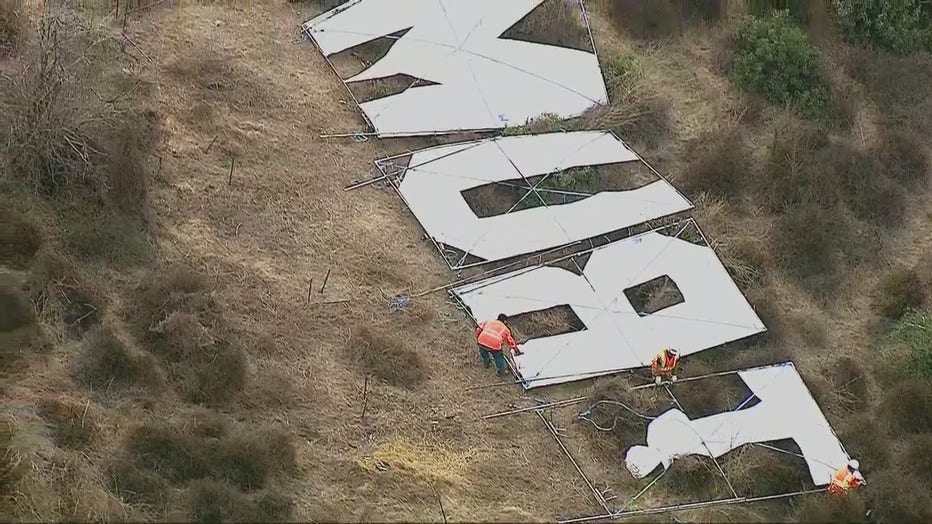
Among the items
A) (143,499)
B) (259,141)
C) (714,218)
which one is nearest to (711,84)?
(714,218)

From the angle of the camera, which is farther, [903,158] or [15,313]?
[903,158]

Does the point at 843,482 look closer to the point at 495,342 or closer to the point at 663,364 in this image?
the point at 663,364

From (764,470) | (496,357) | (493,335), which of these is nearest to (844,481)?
(764,470)

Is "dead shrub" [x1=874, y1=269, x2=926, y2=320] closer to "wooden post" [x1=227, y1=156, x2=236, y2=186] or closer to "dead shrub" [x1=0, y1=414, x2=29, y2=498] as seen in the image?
"wooden post" [x1=227, y1=156, x2=236, y2=186]

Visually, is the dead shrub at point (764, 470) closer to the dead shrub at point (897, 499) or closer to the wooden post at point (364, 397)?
the dead shrub at point (897, 499)

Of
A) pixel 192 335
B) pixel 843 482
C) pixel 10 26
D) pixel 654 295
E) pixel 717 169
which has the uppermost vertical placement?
pixel 10 26

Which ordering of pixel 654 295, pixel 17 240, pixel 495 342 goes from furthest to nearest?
pixel 654 295 → pixel 17 240 → pixel 495 342

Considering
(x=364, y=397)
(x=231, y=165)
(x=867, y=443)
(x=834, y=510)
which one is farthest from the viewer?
(x=231, y=165)

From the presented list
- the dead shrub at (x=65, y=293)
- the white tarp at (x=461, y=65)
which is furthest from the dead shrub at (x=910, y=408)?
the dead shrub at (x=65, y=293)
